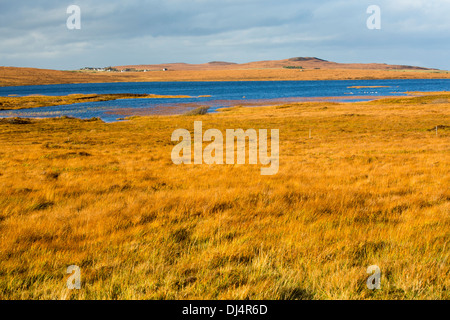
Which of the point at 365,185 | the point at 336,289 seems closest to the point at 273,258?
the point at 336,289

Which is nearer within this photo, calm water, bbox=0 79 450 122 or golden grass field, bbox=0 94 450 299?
golden grass field, bbox=0 94 450 299

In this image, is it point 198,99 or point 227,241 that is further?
point 198,99

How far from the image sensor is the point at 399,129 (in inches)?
1310

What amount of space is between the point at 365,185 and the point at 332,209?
3.55 meters

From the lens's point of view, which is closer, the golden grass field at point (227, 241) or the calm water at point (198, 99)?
the golden grass field at point (227, 241)

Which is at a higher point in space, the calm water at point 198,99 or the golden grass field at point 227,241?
the calm water at point 198,99

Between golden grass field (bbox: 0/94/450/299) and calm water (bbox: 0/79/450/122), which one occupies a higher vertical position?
calm water (bbox: 0/79/450/122)

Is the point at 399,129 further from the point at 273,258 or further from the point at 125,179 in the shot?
the point at 273,258

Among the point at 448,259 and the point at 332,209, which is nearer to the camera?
the point at 448,259

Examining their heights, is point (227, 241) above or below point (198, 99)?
below
